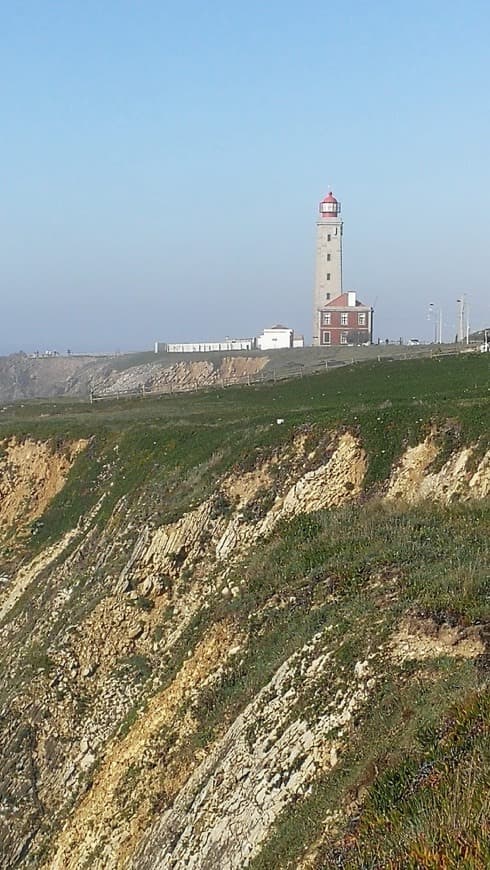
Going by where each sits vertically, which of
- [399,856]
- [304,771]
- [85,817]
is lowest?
[85,817]

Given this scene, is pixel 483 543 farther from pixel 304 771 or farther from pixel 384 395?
pixel 384 395

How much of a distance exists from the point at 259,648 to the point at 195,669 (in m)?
1.91

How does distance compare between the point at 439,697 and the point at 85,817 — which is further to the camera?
the point at 85,817

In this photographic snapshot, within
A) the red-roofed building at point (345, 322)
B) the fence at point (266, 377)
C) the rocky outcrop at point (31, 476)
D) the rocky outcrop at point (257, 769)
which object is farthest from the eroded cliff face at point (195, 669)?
the red-roofed building at point (345, 322)

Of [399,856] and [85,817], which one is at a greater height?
[399,856]

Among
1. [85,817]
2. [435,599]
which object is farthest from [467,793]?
[85,817]

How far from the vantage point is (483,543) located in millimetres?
22219

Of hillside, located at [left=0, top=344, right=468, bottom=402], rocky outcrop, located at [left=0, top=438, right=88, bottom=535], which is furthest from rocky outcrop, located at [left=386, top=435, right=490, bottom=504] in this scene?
hillside, located at [left=0, top=344, right=468, bottom=402]

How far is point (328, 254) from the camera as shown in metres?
121

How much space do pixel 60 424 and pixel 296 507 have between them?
21.2 meters

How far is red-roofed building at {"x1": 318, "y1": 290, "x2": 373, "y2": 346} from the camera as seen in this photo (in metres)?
114

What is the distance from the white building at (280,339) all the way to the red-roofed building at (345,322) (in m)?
14.0

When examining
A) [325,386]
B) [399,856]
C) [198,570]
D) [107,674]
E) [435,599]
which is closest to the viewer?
[399,856]

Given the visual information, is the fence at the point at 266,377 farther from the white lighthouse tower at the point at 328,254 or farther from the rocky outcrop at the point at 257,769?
the rocky outcrop at the point at 257,769
